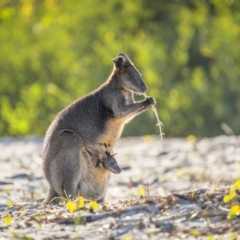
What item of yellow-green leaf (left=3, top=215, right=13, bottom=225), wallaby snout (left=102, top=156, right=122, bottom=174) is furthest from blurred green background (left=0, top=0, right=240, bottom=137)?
yellow-green leaf (left=3, top=215, right=13, bottom=225)

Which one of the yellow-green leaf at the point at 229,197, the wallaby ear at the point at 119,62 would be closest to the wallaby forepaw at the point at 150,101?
the wallaby ear at the point at 119,62

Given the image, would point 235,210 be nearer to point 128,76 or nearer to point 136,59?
point 128,76

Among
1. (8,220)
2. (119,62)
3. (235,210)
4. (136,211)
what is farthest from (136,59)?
(235,210)

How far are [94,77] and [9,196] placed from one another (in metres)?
11.5

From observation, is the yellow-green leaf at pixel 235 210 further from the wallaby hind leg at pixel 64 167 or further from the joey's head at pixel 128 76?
the joey's head at pixel 128 76

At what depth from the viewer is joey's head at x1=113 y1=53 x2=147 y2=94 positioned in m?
10.2

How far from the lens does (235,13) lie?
21.7m

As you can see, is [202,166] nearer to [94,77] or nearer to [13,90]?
[94,77]

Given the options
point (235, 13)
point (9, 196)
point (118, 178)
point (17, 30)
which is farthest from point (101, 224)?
point (17, 30)

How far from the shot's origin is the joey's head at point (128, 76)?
1017 centimetres

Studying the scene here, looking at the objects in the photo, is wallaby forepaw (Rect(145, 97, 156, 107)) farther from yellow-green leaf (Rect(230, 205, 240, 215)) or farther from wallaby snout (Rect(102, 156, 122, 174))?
yellow-green leaf (Rect(230, 205, 240, 215))

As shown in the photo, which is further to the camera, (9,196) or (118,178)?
(118,178)

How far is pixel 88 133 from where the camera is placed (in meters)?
9.78

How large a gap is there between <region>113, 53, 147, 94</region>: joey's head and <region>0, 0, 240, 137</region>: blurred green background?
753cm
